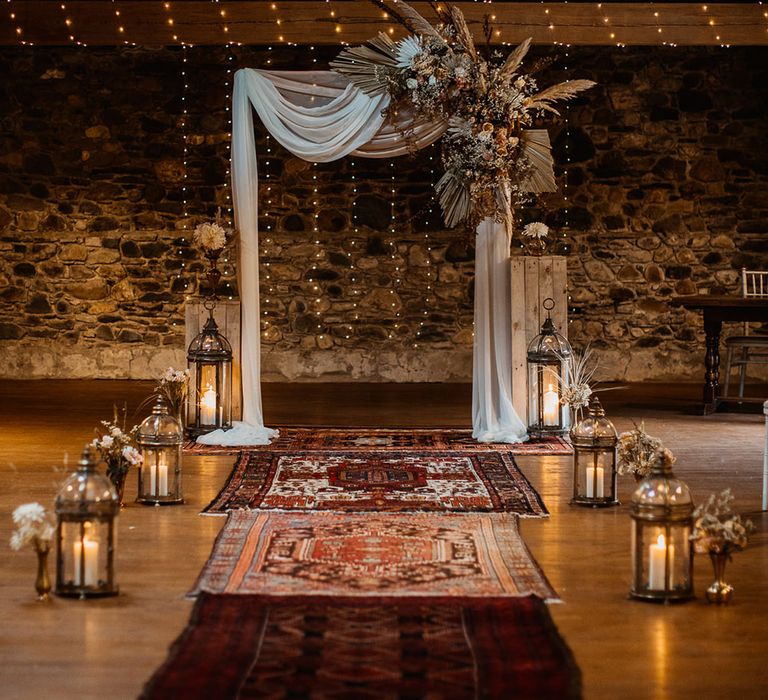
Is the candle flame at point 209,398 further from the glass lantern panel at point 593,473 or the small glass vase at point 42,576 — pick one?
the small glass vase at point 42,576

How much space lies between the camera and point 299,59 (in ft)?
34.3

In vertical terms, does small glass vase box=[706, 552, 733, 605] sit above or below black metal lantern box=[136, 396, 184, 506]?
below

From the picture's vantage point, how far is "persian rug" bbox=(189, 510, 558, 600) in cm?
395

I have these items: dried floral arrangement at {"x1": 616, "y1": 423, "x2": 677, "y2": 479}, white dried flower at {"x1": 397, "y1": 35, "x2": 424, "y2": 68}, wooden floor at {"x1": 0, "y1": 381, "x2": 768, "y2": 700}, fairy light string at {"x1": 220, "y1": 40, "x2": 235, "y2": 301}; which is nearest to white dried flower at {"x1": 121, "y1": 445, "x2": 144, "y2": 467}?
wooden floor at {"x1": 0, "y1": 381, "x2": 768, "y2": 700}

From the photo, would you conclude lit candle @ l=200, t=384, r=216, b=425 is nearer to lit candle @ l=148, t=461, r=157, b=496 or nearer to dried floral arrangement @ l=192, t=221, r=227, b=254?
dried floral arrangement @ l=192, t=221, r=227, b=254

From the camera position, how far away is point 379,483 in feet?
19.4

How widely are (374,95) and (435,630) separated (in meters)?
4.37

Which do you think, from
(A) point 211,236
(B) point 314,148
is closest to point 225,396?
(A) point 211,236

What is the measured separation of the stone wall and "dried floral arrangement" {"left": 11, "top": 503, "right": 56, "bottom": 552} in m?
6.88

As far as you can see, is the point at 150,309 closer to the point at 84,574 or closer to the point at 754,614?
the point at 84,574

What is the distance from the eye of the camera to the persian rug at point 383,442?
6.98 metres

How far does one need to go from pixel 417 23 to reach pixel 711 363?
10.7ft

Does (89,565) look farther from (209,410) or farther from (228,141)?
(228,141)

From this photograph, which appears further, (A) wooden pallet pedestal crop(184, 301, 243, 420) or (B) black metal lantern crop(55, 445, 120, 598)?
(A) wooden pallet pedestal crop(184, 301, 243, 420)
